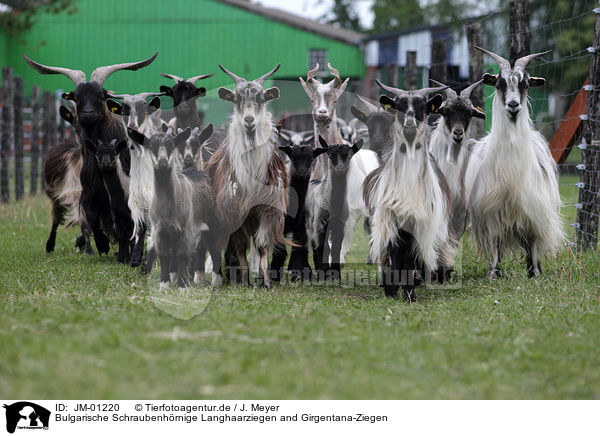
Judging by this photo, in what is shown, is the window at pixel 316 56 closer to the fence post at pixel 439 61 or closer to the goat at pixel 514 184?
the fence post at pixel 439 61

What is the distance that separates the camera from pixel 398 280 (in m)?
6.70

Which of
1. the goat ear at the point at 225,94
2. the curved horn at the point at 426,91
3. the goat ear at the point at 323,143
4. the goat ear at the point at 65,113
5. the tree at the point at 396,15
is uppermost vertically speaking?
the tree at the point at 396,15

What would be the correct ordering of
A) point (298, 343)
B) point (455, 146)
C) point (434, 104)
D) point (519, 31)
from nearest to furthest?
point (298, 343) < point (434, 104) < point (455, 146) < point (519, 31)

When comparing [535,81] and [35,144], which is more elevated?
[535,81]

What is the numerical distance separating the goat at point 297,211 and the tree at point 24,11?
27583 millimetres

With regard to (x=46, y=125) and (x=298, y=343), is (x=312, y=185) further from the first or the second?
(x=46, y=125)

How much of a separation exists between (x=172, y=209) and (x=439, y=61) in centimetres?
823

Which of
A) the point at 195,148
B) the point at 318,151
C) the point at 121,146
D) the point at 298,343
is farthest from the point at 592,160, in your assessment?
the point at 121,146

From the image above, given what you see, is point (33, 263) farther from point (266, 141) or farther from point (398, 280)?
point (398, 280)

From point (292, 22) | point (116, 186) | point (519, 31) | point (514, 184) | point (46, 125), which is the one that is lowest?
point (116, 186)

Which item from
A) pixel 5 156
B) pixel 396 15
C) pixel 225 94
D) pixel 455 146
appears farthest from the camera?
pixel 396 15
